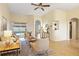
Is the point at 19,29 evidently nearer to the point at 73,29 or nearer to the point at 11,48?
the point at 11,48

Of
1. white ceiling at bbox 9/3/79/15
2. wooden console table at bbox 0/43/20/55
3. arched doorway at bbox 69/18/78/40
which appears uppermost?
white ceiling at bbox 9/3/79/15

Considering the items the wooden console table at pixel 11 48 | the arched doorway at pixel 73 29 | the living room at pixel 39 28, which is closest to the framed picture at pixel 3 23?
the living room at pixel 39 28

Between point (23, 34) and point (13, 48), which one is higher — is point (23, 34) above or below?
above

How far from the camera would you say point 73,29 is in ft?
9.89

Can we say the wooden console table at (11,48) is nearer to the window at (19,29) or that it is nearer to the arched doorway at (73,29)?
the window at (19,29)

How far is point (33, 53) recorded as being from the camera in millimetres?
3000

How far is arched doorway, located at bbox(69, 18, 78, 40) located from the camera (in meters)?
2.98

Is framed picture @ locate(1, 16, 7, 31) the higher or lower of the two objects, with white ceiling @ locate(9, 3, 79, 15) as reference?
lower

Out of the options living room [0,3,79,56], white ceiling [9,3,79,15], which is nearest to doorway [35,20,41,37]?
living room [0,3,79,56]

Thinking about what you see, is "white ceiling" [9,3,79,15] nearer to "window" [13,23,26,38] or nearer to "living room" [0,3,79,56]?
"living room" [0,3,79,56]

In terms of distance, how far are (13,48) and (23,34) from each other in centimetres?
34

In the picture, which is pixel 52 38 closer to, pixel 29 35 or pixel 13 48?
A: pixel 29 35

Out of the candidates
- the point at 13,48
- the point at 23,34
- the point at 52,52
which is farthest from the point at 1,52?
the point at 52,52

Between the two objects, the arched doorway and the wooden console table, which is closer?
the wooden console table
